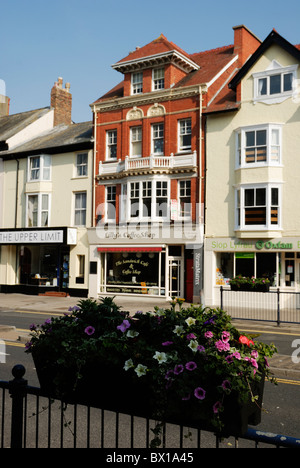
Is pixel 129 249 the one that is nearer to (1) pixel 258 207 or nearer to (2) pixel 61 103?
(1) pixel 258 207

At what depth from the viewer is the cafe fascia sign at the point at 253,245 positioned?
22.3 m

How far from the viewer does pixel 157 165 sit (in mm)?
25969

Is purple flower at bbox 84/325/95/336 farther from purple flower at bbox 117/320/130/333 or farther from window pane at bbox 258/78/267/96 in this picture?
window pane at bbox 258/78/267/96

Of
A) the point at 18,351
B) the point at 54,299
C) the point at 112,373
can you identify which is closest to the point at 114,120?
the point at 54,299

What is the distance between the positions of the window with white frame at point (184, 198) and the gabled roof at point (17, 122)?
14686mm

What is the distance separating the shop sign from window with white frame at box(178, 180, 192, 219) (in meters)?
8.04

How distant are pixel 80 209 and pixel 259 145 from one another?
1239 centimetres

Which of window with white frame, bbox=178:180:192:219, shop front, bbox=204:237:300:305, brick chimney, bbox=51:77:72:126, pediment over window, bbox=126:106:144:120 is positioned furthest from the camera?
brick chimney, bbox=51:77:72:126

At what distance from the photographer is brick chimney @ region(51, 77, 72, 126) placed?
3500cm

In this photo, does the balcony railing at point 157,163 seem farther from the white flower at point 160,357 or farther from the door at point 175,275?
the white flower at point 160,357

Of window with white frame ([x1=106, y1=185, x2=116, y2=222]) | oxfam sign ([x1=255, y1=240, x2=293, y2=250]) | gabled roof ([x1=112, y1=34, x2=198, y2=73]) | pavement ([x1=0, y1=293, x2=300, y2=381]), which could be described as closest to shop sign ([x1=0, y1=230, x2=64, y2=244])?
window with white frame ([x1=106, y1=185, x2=116, y2=222])

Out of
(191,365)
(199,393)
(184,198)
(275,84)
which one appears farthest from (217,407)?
(184,198)

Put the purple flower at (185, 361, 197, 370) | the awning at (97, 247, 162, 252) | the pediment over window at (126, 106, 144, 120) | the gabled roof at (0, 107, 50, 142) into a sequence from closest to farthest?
the purple flower at (185, 361, 197, 370)
the awning at (97, 247, 162, 252)
the pediment over window at (126, 106, 144, 120)
the gabled roof at (0, 107, 50, 142)
